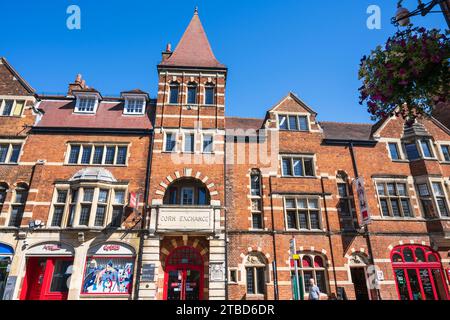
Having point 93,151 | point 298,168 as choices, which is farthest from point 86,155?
point 298,168

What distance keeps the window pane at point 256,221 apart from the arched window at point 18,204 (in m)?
14.1

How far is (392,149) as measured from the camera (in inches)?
803

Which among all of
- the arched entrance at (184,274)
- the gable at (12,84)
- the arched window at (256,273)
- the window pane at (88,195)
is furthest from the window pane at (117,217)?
the gable at (12,84)

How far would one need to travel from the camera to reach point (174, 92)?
2041 cm

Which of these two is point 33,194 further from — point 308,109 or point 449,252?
point 449,252

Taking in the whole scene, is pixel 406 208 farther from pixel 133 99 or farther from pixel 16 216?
pixel 16 216

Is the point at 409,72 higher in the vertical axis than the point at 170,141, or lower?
lower

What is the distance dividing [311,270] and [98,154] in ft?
50.9

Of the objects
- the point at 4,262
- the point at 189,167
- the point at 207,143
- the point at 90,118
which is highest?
the point at 90,118

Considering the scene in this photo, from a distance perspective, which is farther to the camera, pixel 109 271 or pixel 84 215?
pixel 84 215

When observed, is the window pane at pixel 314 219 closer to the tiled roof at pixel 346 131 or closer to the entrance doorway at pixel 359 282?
the entrance doorway at pixel 359 282

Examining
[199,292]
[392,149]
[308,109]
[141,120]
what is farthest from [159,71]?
[392,149]

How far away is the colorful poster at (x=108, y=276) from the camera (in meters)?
15.2

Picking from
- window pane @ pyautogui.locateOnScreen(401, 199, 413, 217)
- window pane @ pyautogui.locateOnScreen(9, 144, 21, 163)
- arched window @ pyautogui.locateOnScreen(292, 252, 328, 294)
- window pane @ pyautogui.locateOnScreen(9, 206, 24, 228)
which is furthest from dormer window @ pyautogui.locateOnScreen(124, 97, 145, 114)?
window pane @ pyautogui.locateOnScreen(401, 199, 413, 217)
